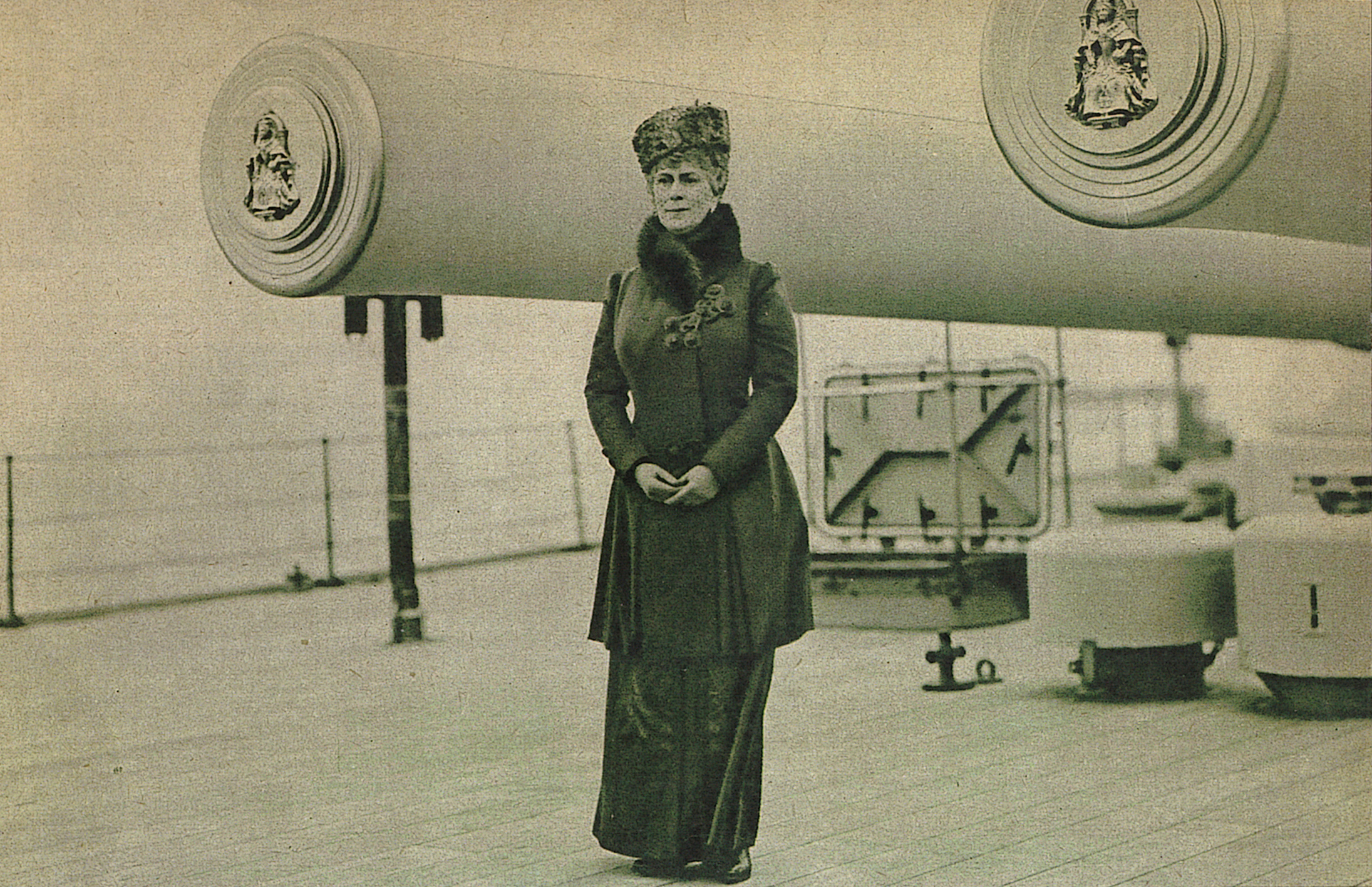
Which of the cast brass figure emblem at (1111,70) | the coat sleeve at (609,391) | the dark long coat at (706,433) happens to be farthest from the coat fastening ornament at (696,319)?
the cast brass figure emblem at (1111,70)

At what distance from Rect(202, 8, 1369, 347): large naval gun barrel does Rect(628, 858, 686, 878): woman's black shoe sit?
129cm

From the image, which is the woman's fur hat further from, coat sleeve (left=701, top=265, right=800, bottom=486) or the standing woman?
coat sleeve (left=701, top=265, right=800, bottom=486)

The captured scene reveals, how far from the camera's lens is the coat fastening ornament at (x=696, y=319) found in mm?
2930

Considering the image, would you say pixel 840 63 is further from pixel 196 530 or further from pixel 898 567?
pixel 898 567

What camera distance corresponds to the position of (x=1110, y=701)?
158 inches

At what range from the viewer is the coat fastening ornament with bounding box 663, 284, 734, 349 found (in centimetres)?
293

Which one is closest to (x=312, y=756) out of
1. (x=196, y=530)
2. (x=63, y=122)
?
(x=196, y=530)

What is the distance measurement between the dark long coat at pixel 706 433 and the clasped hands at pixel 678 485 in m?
0.03

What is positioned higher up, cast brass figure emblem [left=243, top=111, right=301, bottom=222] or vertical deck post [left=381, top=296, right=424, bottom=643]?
cast brass figure emblem [left=243, top=111, right=301, bottom=222]

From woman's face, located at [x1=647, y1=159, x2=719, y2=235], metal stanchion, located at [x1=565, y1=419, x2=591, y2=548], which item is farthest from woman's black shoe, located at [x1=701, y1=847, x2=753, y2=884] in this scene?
woman's face, located at [x1=647, y1=159, x2=719, y2=235]

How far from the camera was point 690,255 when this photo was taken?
293 centimetres

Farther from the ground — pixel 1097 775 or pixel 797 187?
pixel 797 187

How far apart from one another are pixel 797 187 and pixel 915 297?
1.68 feet

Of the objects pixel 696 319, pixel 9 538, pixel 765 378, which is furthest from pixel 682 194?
pixel 9 538
